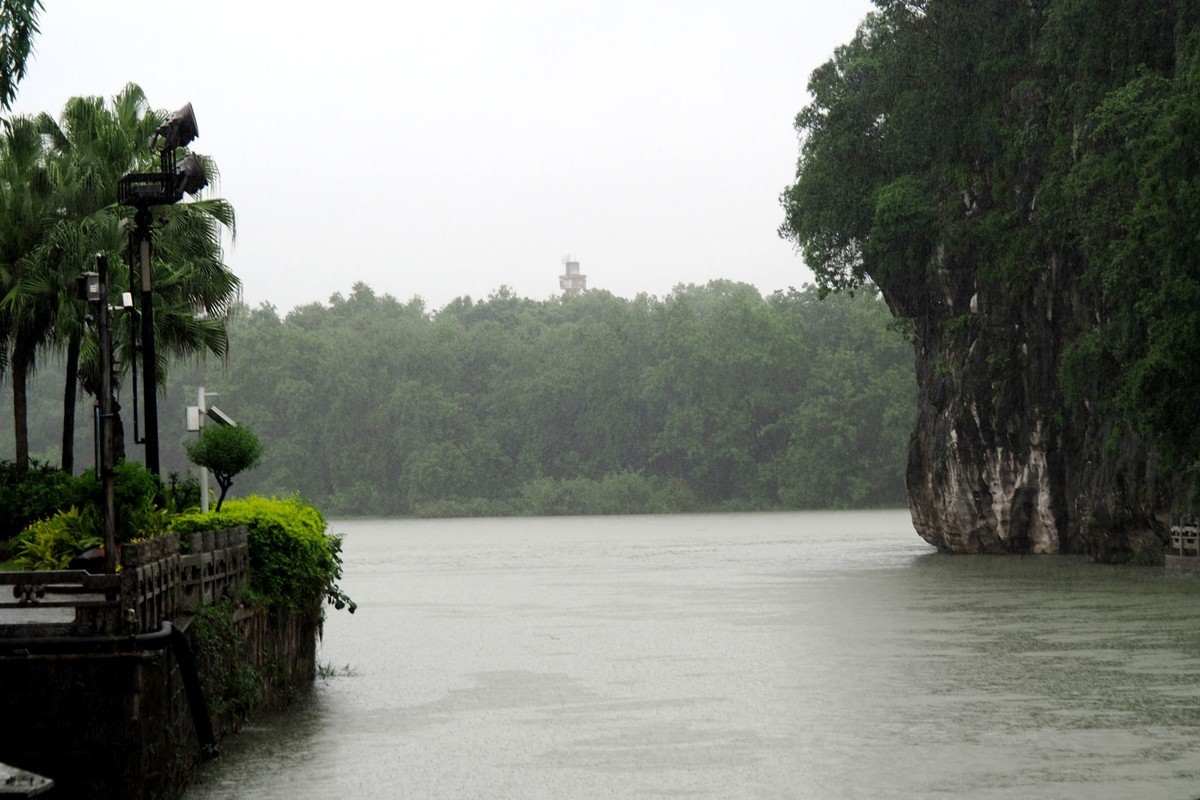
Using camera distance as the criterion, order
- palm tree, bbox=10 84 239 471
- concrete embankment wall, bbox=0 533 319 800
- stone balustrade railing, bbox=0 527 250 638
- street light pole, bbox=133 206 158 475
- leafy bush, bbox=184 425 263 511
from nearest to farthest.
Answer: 1. concrete embankment wall, bbox=0 533 319 800
2. stone balustrade railing, bbox=0 527 250 638
3. street light pole, bbox=133 206 158 475
4. leafy bush, bbox=184 425 263 511
5. palm tree, bbox=10 84 239 471

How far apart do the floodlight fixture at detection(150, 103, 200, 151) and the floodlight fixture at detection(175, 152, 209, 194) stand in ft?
0.92

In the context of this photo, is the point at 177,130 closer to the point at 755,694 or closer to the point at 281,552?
the point at 281,552

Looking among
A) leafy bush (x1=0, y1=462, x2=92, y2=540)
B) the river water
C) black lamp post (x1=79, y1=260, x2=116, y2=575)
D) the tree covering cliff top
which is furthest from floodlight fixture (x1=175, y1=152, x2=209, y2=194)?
the tree covering cliff top

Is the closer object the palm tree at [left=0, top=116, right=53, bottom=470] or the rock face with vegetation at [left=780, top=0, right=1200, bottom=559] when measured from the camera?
the palm tree at [left=0, top=116, right=53, bottom=470]

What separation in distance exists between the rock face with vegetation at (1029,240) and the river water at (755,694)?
4438mm

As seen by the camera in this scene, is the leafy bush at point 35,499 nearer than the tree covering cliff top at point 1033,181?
Yes

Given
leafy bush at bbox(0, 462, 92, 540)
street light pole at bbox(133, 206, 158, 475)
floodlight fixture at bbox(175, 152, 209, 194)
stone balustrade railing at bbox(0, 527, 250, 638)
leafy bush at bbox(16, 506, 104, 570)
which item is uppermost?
floodlight fixture at bbox(175, 152, 209, 194)

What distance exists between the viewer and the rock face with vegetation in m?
36.1

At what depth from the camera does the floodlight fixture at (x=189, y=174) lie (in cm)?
2414

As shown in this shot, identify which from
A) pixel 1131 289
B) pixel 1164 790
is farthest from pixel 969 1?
pixel 1164 790

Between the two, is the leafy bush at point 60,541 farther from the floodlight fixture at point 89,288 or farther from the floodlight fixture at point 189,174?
the floodlight fixture at point 189,174

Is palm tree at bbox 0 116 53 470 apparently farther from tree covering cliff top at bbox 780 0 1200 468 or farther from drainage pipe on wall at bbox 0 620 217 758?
tree covering cliff top at bbox 780 0 1200 468

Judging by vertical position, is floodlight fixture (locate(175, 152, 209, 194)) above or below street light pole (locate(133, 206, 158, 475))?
above

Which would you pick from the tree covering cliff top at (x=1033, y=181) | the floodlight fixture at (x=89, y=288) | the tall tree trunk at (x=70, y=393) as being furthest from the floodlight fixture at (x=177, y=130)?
the tree covering cliff top at (x=1033, y=181)
